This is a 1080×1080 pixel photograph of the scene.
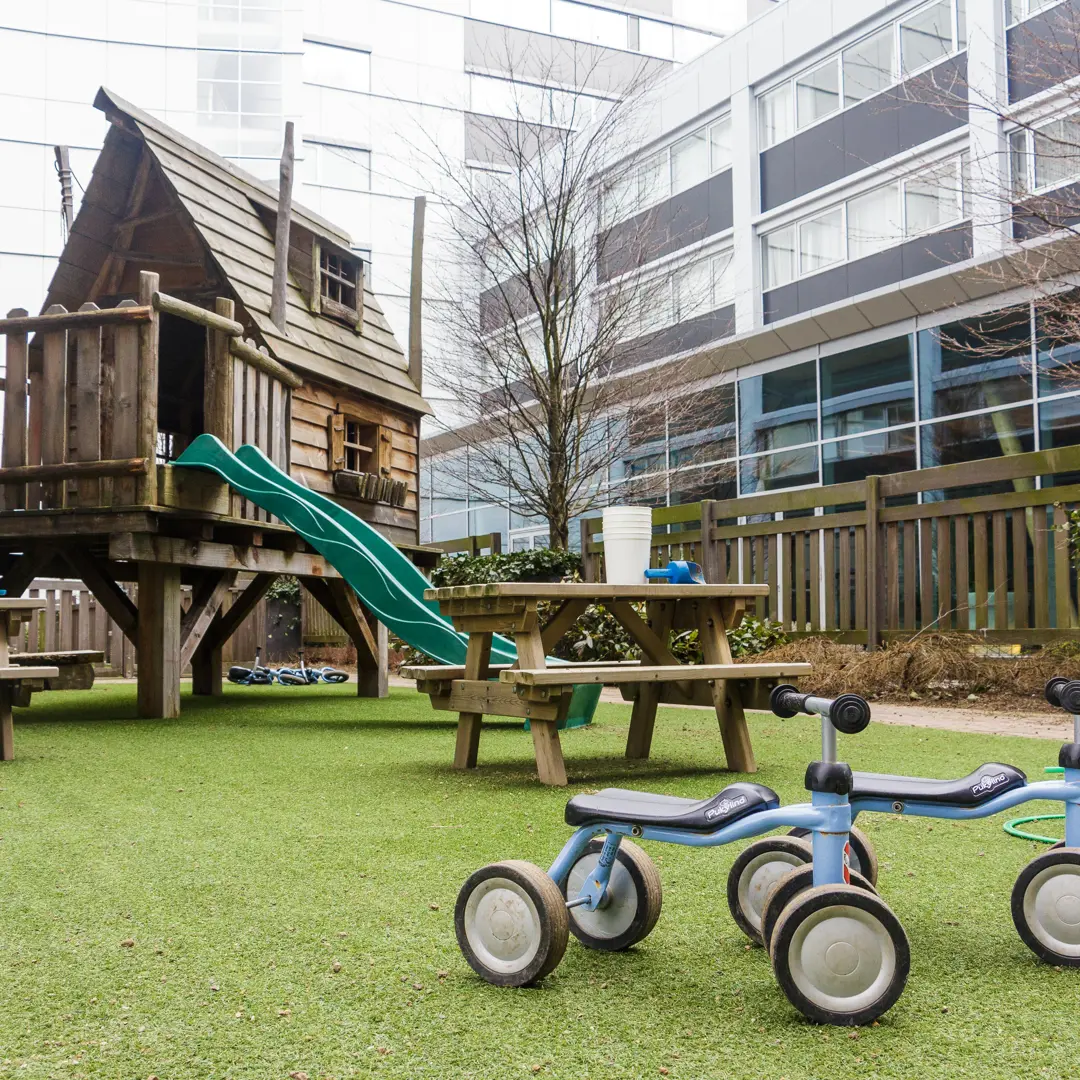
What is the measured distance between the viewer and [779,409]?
1886cm

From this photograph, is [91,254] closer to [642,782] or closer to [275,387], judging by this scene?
[275,387]

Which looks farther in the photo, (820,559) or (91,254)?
(91,254)

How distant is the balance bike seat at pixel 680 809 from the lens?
213 cm

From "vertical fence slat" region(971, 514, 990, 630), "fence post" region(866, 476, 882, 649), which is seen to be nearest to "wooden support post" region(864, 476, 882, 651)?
"fence post" region(866, 476, 882, 649)

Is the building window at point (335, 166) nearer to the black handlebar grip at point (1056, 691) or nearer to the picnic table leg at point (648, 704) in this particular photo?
the picnic table leg at point (648, 704)

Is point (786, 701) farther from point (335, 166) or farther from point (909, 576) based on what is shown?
point (335, 166)

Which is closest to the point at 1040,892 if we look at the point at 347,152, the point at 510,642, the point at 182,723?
the point at 510,642

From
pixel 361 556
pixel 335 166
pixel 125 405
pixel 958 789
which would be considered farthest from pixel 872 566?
pixel 335 166

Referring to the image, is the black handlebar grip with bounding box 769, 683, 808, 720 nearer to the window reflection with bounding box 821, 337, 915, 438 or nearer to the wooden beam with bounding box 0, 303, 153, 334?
the wooden beam with bounding box 0, 303, 153, 334

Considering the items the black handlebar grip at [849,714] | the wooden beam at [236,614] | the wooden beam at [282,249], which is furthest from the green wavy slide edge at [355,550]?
the black handlebar grip at [849,714]

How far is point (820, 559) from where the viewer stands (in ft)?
32.9

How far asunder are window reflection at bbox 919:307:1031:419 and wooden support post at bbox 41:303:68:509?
1116 cm

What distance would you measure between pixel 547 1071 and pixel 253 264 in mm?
9930

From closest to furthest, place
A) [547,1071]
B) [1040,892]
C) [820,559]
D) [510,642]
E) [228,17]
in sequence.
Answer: [547,1071] → [1040,892] → [510,642] → [820,559] → [228,17]
